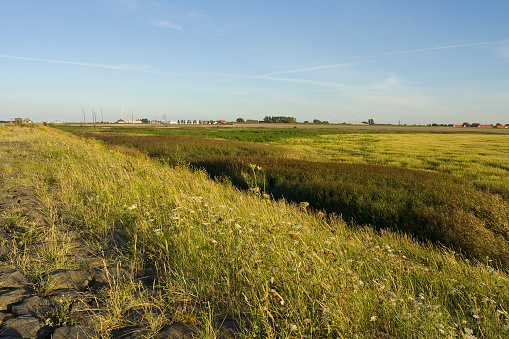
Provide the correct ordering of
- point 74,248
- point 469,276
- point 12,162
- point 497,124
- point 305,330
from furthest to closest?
point 497,124 → point 12,162 → point 469,276 → point 74,248 → point 305,330

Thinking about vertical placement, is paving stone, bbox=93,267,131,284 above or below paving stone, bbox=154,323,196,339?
above

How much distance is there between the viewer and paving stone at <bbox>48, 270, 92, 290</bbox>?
2.85 m

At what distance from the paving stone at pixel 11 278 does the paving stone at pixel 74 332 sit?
0.86 m

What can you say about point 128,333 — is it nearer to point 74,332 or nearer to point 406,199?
point 74,332

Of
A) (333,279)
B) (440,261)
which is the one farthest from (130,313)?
(440,261)

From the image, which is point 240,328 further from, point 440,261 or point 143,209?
point 440,261

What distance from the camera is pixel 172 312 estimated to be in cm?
259

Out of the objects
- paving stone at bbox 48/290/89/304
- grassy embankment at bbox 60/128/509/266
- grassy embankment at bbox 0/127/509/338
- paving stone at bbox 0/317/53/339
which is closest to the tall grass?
grassy embankment at bbox 60/128/509/266

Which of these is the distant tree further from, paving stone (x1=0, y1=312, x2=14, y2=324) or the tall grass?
paving stone (x1=0, y1=312, x2=14, y2=324)

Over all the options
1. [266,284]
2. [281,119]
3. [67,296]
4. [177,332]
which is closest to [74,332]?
[67,296]

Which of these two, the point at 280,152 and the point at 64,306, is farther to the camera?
the point at 280,152

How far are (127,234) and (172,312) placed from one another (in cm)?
195

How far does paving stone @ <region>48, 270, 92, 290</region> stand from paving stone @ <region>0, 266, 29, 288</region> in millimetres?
209

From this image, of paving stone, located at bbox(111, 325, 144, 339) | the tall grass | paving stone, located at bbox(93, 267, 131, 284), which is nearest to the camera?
paving stone, located at bbox(111, 325, 144, 339)
